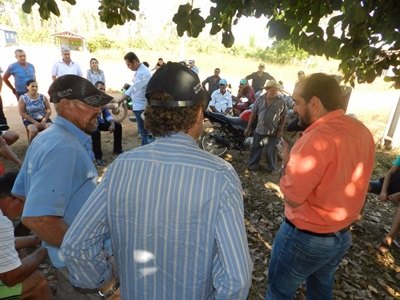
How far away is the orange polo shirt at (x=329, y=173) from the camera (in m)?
A: 1.94

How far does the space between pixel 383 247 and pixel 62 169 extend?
14.6 ft

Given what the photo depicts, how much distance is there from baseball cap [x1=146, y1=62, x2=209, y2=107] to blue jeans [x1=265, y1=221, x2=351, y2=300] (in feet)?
4.53

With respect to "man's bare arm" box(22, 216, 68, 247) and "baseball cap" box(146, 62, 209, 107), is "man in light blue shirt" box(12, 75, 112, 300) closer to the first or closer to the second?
"man's bare arm" box(22, 216, 68, 247)

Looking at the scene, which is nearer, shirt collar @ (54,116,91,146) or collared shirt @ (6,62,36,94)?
shirt collar @ (54,116,91,146)

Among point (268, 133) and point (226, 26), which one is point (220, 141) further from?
point (226, 26)

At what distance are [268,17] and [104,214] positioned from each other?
1887mm

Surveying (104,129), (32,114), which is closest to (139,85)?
(104,129)

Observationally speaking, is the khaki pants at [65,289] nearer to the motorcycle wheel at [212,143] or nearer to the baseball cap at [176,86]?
the baseball cap at [176,86]

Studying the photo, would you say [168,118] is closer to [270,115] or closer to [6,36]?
[270,115]

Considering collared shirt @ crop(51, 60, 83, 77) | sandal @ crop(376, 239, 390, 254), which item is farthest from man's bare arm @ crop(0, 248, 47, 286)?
collared shirt @ crop(51, 60, 83, 77)

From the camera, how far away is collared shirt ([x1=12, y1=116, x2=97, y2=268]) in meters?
1.73

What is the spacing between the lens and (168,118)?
1.29 meters

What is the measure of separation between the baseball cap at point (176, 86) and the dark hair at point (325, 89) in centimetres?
108

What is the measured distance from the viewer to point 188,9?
7.16ft
